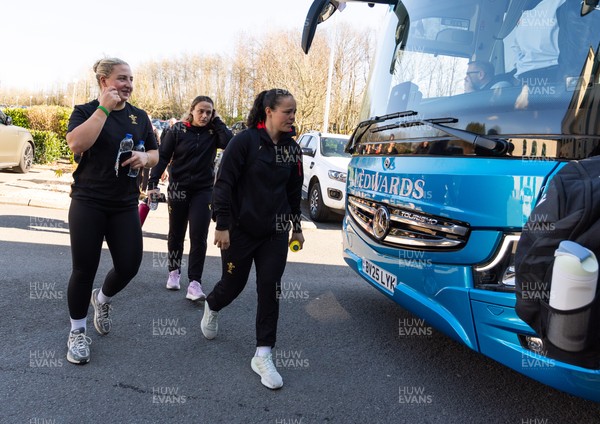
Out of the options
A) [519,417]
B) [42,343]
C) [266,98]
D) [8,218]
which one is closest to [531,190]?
[519,417]

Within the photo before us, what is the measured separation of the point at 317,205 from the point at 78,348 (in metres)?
7.37

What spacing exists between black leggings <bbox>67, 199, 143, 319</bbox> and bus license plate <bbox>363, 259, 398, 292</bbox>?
1.64m

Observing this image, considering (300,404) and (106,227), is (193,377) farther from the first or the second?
(106,227)

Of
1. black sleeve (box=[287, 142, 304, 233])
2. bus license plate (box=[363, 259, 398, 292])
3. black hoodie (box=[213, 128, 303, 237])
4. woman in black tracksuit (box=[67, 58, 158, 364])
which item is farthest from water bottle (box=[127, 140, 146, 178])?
bus license plate (box=[363, 259, 398, 292])

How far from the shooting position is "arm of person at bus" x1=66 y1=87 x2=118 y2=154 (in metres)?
2.91

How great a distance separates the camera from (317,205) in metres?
10.3

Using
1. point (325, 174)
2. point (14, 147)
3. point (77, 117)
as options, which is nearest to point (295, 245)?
point (77, 117)

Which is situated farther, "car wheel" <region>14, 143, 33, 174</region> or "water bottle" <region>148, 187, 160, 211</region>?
"car wheel" <region>14, 143, 33, 174</region>

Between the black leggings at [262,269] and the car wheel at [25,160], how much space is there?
1158 centimetres

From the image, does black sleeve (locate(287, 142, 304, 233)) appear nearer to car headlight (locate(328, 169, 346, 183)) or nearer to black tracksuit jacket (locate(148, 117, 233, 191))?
black tracksuit jacket (locate(148, 117, 233, 191))

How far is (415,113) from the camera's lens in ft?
11.2

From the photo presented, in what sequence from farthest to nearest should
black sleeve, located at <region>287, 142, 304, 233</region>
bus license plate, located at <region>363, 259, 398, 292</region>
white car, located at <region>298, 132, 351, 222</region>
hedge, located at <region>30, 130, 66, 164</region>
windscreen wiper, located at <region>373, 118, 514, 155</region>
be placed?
hedge, located at <region>30, 130, 66, 164</region>
white car, located at <region>298, 132, 351, 222</region>
bus license plate, located at <region>363, 259, 398, 292</region>
black sleeve, located at <region>287, 142, 304, 233</region>
windscreen wiper, located at <region>373, 118, 514, 155</region>

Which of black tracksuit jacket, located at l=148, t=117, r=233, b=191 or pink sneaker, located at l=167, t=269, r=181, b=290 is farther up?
black tracksuit jacket, located at l=148, t=117, r=233, b=191

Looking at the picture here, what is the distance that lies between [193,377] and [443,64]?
8.66 feet
